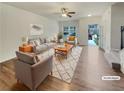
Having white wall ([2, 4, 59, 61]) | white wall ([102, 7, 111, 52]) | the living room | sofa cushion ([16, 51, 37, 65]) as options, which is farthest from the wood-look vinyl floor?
white wall ([102, 7, 111, 52])

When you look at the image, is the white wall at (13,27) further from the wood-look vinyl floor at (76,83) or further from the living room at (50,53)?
the wood-look vinyl floor at (76,83)

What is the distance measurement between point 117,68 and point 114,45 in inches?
91.1

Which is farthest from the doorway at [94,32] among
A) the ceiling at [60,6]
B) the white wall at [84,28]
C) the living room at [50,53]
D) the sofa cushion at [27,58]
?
the sofa cushion at [27,58]

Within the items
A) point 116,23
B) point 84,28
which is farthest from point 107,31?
point 84,28

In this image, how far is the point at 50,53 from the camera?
681 centimetres

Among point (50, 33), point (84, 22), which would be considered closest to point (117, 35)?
point (84, 22)

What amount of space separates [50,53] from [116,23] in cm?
368

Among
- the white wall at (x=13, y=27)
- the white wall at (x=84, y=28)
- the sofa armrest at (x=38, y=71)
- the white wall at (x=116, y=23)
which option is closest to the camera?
the sofa armrest at (x=38, y=71)

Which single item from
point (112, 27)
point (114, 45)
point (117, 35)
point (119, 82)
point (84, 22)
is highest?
point (84, 22)

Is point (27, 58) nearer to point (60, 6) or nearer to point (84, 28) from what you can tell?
point (60, 6)

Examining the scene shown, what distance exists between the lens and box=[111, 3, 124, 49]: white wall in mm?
5754

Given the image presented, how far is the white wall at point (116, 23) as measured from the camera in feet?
18.9

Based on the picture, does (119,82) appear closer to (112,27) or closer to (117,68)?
(117,68)

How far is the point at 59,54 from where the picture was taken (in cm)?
634
